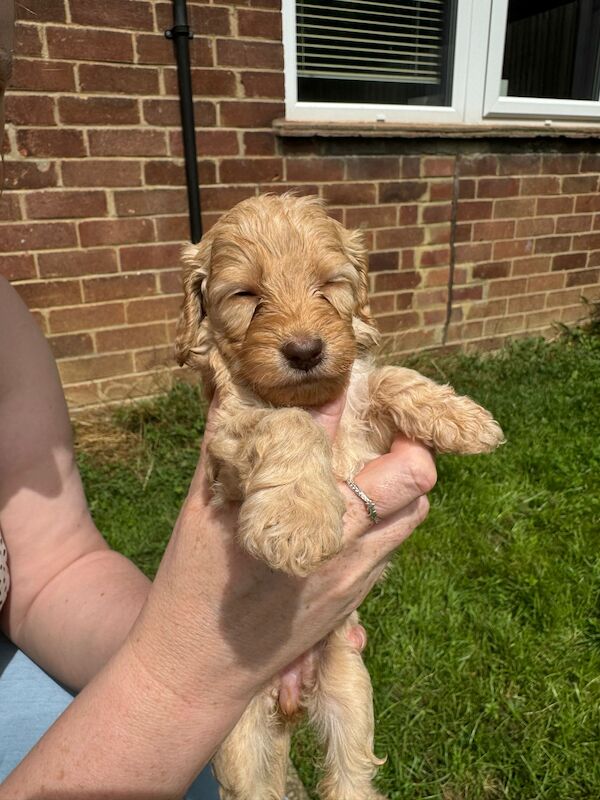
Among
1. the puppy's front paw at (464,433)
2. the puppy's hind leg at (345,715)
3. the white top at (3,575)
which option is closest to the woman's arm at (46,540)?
the white top at (3,575)

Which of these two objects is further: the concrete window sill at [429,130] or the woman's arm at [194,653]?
the concrete window sill at [429,130]

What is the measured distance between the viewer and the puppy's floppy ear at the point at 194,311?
213 centimetres

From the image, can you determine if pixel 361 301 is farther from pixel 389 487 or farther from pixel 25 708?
pixel 25 708

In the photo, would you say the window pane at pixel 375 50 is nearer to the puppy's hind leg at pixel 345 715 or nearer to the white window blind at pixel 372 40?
the white window blind at pixel 372 40

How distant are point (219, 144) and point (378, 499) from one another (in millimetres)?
3590

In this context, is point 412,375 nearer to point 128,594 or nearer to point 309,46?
point 128,594

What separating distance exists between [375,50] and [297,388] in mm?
4452

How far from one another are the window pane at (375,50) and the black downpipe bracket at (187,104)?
1108 mm

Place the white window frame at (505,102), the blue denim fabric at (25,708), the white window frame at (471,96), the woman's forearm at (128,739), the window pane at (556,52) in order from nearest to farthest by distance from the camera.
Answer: the woman's forearm at (128,739)
the blue denim fabric at (25,708)
the white window frame at (471,96)
the white window frame at (505,102)
the window pane at (556,52)

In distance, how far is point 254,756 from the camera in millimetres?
1980

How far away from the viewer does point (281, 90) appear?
4.41 m

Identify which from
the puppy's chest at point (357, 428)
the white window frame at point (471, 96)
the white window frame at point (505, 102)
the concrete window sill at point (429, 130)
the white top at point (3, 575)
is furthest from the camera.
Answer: the white window frame at point (505, 102)

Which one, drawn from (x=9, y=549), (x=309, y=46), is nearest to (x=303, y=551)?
(x=9, y=549)

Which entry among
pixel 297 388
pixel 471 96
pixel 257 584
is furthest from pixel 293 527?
pixel 471 96
